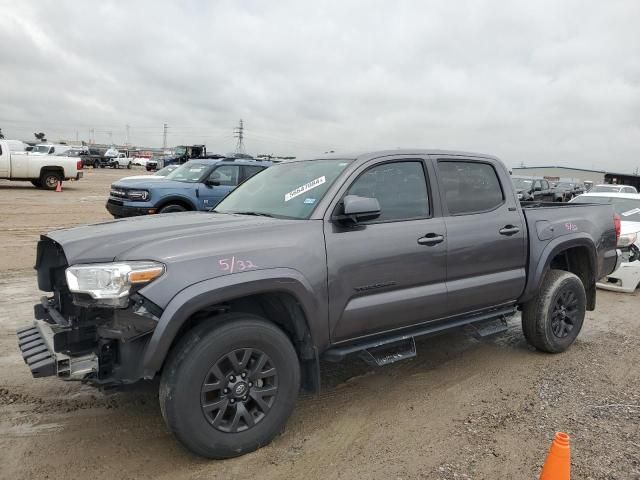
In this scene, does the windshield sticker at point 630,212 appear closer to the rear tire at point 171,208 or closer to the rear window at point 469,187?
the rear window at point 469,187

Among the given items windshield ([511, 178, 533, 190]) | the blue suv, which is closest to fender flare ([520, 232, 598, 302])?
the blue suv

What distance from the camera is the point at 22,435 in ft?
10.7

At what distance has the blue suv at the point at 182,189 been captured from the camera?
1022cm

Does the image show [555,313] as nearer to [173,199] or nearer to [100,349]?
[100,349]

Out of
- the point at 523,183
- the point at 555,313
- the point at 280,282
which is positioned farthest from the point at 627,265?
the point at 523,183

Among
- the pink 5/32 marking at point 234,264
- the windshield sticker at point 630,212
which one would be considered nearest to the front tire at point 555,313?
the pink 5/32 marking at point 234,264

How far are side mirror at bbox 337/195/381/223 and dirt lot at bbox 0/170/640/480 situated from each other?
4.69 feet

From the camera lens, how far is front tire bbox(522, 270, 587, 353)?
4824 millimetres

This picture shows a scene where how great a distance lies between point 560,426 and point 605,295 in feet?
16.2

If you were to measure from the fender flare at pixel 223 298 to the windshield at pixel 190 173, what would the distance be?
8354 mm

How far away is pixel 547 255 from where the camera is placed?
185 inches

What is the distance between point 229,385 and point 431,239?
1.85 m

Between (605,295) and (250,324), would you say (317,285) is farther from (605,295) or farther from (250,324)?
(605,295)

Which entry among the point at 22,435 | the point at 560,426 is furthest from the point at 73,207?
the point at 560,426
